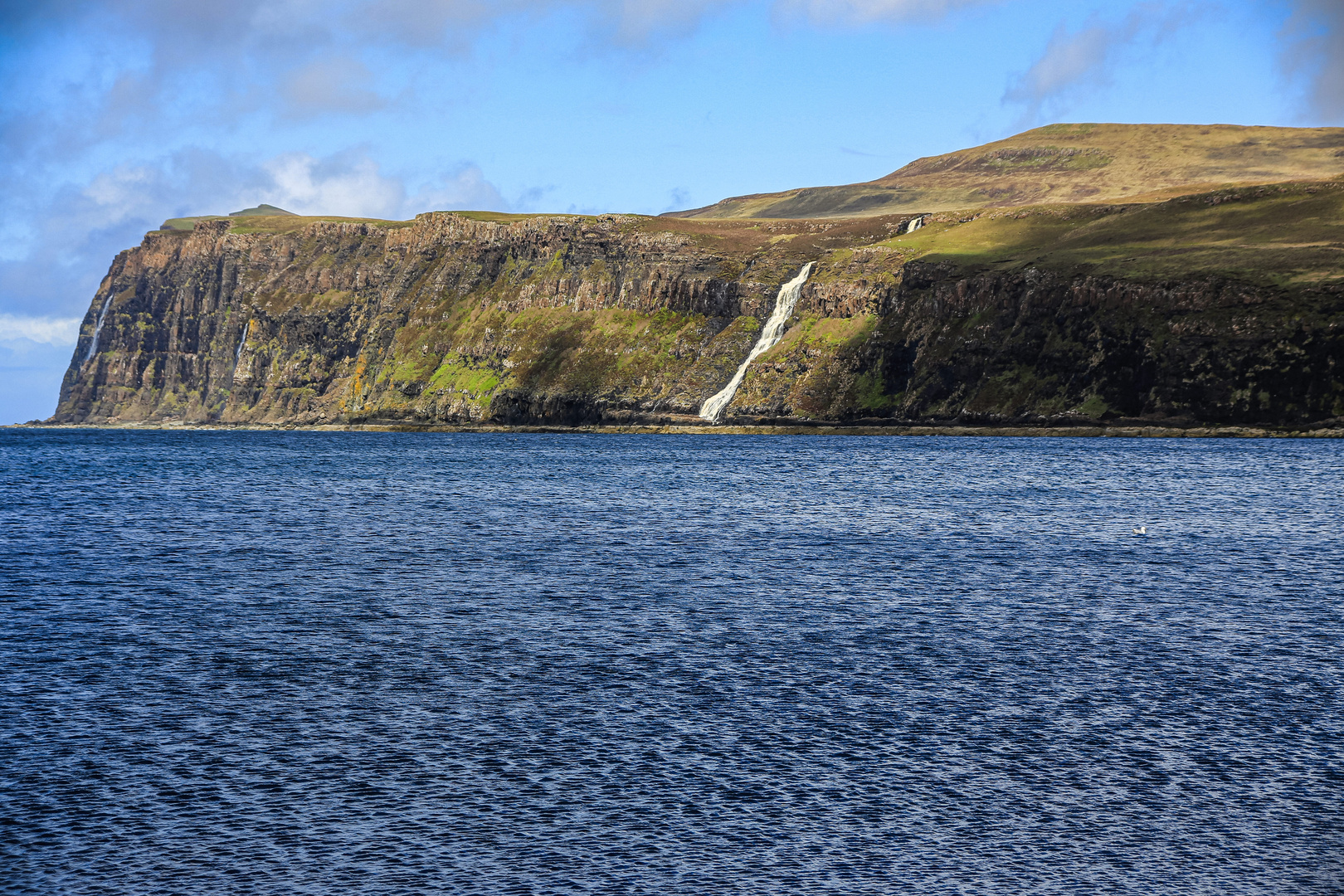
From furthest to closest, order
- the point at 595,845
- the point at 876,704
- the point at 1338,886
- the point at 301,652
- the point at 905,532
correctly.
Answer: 1. the point at 905,532
2. the point at 301,652
3. the point at 876,704
4. the point at 595,845
5. the point at 1338,886

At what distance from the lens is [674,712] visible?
26422 millimetres

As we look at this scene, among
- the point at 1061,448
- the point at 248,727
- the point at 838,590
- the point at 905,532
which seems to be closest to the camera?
the point at 248,727

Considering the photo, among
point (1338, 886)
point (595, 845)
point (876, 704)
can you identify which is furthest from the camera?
point (876, 704)

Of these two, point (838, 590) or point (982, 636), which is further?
point (838, 590)

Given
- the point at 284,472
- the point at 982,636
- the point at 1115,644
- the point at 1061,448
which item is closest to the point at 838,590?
the point at 982,636

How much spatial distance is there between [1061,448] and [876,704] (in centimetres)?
14372

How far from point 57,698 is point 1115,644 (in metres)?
29.3

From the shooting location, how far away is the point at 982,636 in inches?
1398

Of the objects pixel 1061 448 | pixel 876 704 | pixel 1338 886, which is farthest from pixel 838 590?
pixel 1061 448

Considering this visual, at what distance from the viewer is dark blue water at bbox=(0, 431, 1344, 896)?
706 inches

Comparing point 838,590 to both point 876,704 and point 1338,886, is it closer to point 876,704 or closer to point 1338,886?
point 876,704

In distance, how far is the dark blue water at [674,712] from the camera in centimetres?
1794

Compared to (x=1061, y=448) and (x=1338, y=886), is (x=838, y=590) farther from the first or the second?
(x=1061, y=448)

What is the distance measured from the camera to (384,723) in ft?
84.6
